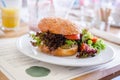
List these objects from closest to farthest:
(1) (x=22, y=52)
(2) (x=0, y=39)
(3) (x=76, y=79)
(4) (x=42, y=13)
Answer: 1. (3) (x=76, y=79)
2. (1) (x=22, y=52)
3. (2) (x=0, y=39)
4. (4) (x=42, y=13)

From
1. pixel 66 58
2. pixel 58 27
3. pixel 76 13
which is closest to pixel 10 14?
pixel 58 27

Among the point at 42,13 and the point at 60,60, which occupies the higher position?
the point at 42,13

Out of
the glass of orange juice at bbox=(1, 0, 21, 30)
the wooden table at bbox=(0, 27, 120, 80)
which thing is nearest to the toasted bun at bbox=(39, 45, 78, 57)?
the wooden table at bbox=(0, 27, 120, 80)

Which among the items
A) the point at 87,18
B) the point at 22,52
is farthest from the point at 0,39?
the point at 87,18

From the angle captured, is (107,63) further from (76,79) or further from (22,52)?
(22,52)

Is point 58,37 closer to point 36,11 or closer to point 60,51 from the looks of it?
point 60,51

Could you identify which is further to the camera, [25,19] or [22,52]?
[25,19]

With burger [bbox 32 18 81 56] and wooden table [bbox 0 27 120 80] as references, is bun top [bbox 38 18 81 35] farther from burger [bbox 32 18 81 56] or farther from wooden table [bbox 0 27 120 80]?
wooden table [bbox 0 27 120 80]
